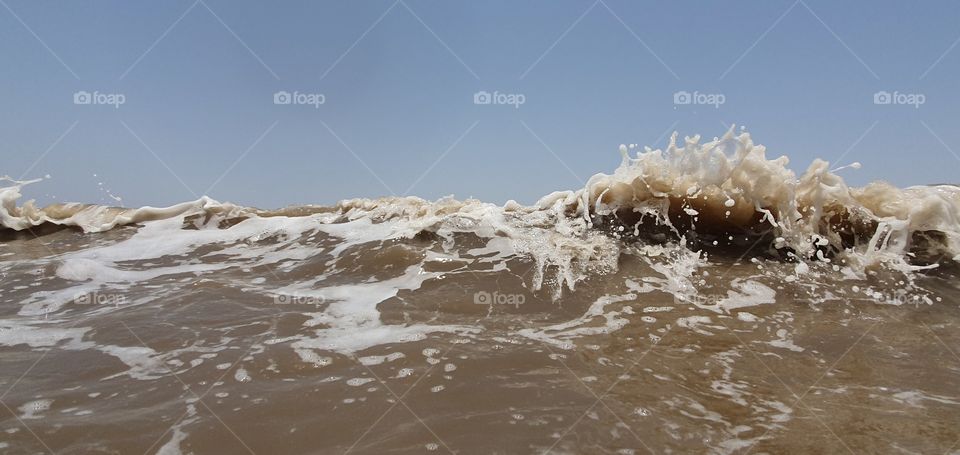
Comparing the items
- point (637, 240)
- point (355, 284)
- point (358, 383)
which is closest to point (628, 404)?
point (358, 383)

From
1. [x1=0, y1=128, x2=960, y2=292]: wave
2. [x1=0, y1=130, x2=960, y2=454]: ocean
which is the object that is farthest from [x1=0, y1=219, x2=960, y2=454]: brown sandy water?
[x1=0, y1=128, x2=960, y2=292]: wave

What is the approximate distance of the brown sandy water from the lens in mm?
2158

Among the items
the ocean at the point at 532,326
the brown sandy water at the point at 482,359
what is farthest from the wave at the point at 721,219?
the brown sandy water at the point at 482,359

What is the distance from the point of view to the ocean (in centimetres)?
221

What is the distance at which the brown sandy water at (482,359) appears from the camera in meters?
2.16

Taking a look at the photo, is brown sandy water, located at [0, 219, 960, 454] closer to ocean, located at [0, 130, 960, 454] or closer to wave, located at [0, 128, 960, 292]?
ocean, located at [0, 130, 960, 454]

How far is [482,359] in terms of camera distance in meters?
2.92

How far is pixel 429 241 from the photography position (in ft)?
19.9

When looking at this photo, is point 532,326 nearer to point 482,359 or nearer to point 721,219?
point 482,359

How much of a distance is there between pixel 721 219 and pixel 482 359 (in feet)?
12.7

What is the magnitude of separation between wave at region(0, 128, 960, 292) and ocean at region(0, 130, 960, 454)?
0.09ft

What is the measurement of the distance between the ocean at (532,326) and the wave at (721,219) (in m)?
0.03

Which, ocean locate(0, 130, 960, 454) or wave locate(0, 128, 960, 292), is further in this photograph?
wave locate(0, 128, 960, 292)

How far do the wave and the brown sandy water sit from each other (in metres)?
0.28
